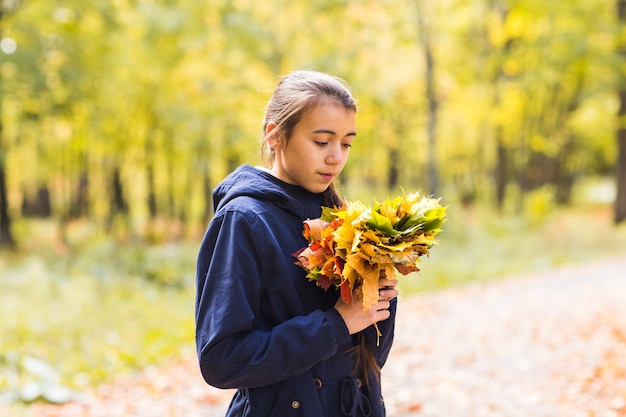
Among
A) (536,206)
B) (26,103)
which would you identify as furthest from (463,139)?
(26,103)

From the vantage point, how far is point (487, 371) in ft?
21.2

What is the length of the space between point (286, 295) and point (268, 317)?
0.09 meters

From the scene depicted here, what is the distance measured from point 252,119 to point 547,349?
11909mm

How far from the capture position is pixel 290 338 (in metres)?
1.69

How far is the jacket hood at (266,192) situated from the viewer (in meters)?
1.86

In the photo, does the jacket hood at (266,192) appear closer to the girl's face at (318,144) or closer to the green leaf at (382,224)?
the girl's face at (318,144)

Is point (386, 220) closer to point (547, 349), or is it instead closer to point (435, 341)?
point (547, 349)

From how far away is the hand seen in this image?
1771 millimetres

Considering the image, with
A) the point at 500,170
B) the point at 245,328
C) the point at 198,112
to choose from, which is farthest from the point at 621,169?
the point at 245,328

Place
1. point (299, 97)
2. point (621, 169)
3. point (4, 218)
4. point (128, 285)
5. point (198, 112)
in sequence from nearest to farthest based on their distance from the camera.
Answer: point (299, 97) → point (128, 285) → point (198, 112) → point (4, 218) → point (621, 169)

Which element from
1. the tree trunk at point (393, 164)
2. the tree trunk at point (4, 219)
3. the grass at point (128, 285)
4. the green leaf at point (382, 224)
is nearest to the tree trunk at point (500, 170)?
the grass at point (128, 285)

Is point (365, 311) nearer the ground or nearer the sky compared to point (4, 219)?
nearer the sky

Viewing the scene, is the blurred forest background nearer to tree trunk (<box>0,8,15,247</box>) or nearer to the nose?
tree trunk (<box>0,8,15,247</box>)

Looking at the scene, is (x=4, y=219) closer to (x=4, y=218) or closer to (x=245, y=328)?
(x=4, y=218)
